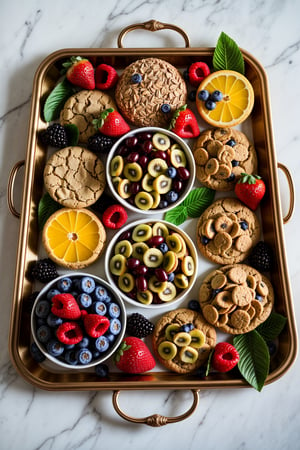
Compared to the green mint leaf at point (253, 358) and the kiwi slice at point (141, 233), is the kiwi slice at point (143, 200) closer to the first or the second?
the kiwi slice at point (141, 233)

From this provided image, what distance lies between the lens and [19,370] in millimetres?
1703

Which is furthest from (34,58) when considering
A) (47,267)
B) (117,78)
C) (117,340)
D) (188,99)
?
(117,340)

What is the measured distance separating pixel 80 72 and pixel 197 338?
135cm

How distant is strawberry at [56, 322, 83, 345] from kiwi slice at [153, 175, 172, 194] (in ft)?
2.23

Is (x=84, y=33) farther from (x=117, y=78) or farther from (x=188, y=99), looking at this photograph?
(x=188, y=99)

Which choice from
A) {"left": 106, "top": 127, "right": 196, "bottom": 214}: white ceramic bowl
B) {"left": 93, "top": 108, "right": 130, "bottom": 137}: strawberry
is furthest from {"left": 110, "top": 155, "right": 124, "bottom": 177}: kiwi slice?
{"left": 93, "top": 108, "right": 130, "bottom": 137}: strawberry

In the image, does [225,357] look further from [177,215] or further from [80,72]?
[80,72]

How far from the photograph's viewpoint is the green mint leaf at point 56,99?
1931 millimetres

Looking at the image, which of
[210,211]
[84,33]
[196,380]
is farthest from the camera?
[84,33]

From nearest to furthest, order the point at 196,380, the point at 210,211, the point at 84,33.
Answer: the point at 196,380 < the point at 210,211 < the point at 84,33

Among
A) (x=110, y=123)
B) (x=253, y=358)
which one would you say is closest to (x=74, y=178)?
(x=110, y=123)

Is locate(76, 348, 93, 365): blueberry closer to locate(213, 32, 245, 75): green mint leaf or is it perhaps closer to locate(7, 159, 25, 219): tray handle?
locate(7, 159, 25, 219): tray handle

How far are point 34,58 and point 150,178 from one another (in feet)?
3.07

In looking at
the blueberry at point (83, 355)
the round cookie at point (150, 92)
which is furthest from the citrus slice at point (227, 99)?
the blueberry at point (83, 355)
